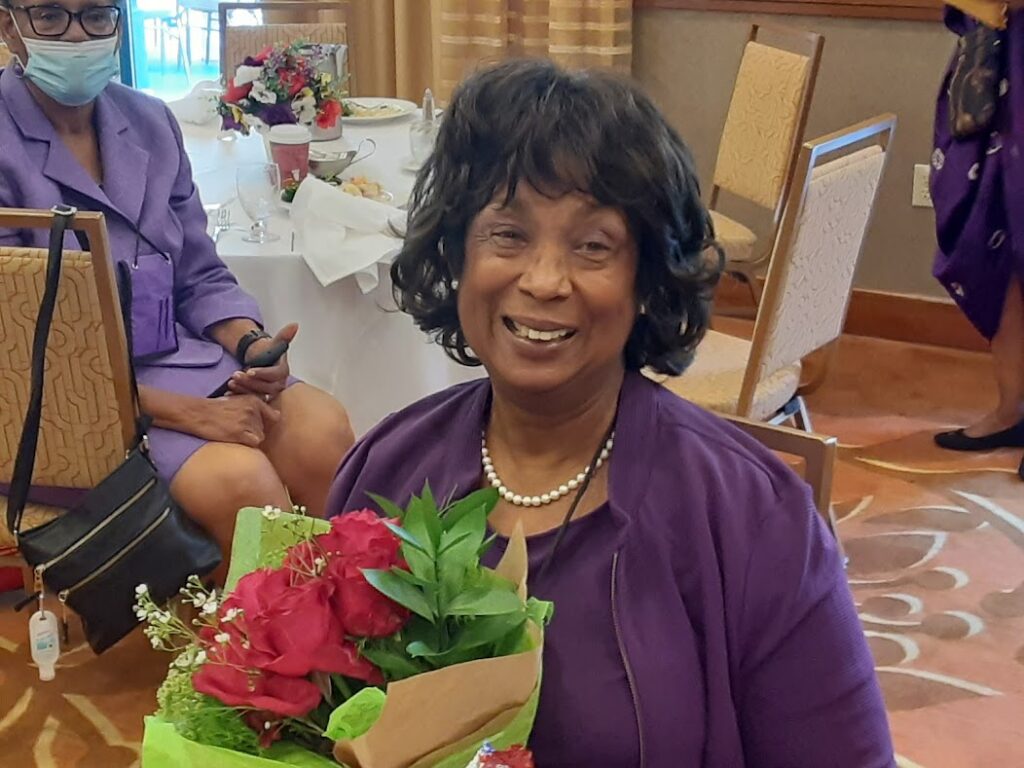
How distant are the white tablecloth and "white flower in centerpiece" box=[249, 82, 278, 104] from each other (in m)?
0.35

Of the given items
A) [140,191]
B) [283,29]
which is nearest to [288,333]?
[140,191]

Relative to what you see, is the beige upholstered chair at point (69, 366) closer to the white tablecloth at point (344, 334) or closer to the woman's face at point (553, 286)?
the white tablecloth at point (344, 334)

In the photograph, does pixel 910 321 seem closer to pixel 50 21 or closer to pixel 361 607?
pixel 50 21

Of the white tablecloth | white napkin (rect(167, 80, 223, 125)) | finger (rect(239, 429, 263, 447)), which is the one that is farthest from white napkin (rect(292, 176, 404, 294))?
white napkin (rect(167, 80, 223, 125))

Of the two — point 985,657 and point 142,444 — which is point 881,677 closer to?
point 985,657

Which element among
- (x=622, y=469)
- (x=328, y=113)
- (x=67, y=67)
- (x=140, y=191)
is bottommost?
(x=622, y=469)

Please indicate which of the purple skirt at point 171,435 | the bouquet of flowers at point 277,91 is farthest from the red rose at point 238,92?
the purple skirt at point 171,435

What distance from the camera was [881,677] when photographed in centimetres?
235

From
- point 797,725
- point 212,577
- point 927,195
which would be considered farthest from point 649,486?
point 927,195

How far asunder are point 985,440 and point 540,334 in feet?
8.11

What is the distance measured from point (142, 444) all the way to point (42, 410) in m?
0.16

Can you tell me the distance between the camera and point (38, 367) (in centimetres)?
183

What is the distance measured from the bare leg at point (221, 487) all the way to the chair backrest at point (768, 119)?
1613 millimetres

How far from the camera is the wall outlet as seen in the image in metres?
3.76
